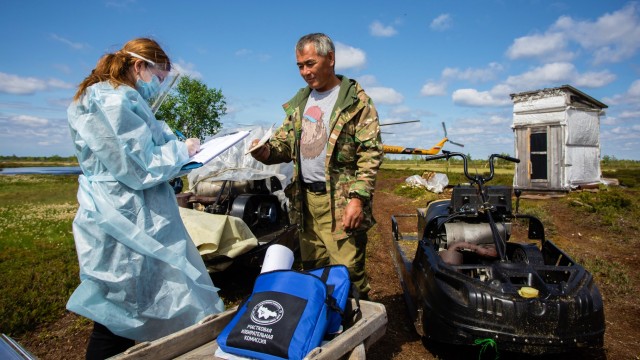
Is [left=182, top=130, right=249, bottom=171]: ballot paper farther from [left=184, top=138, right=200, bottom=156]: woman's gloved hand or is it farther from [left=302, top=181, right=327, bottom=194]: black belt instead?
[left=302, top=181, right=327, bottom=194]: black belt

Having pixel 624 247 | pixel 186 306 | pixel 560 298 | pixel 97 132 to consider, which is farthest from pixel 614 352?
pixel 624 247

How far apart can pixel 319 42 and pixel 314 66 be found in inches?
7.0

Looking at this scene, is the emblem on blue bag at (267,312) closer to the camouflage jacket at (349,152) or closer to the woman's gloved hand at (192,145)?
the camouflage jacket at (349,152)

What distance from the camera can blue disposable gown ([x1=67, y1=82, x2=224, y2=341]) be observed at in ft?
8.14

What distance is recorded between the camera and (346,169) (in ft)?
11.2

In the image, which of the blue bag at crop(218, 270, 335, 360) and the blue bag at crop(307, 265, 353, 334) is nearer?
the blue bag at crop(218, 270, 335, 360)

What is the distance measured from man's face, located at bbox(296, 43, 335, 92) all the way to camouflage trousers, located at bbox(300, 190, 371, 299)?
2.95ft

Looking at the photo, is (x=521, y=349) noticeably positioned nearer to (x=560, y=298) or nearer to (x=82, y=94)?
(x=560, y=298)

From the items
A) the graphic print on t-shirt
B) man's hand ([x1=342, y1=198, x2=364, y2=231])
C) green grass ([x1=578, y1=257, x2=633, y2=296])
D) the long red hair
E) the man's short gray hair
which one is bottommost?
green grass ([x1=578, y1=257, x2=633, y2=296])

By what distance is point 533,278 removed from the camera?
3242 millimetres

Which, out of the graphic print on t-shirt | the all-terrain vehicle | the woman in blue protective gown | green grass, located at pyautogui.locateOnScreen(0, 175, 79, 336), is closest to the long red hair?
the woman in blue protective gown

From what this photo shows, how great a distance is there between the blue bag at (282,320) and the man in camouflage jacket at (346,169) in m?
0.68

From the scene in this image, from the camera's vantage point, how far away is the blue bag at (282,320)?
237 cm

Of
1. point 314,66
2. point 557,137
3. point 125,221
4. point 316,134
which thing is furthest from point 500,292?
point 557,137
